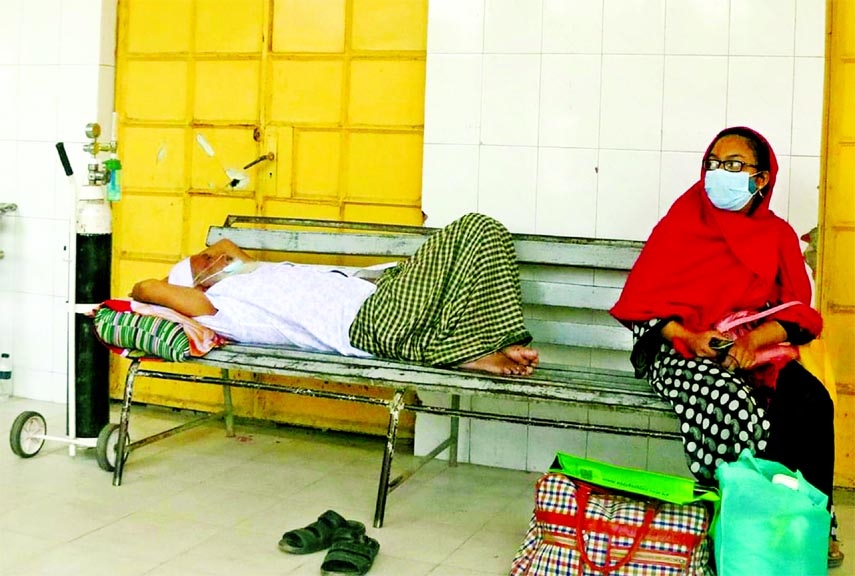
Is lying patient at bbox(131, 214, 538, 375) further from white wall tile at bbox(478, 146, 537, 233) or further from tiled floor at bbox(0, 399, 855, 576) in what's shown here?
tiled floor at bbox(0, 399, 855, 576)

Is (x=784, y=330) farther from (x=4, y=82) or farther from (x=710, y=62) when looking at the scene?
(x=4, y=82)

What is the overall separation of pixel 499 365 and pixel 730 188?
94cm

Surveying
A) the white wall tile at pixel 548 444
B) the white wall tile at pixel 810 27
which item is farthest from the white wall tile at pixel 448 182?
the white wall tile at pixel 810 27

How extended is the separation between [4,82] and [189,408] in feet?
5.87

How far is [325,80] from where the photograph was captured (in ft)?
14.4

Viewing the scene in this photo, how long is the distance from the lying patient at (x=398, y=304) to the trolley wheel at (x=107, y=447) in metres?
0.50

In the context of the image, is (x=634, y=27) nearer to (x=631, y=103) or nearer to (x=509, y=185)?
(x=631, y=103)

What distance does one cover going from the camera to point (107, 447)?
3742mm

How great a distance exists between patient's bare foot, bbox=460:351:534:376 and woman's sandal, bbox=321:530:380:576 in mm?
706

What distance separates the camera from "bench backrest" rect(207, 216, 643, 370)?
3734 mm

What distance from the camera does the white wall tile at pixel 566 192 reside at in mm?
3900

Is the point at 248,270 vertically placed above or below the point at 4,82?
below

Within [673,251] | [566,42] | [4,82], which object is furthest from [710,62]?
[4,82]

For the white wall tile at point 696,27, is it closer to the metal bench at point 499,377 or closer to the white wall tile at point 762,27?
the white wall tile at point 762,27
